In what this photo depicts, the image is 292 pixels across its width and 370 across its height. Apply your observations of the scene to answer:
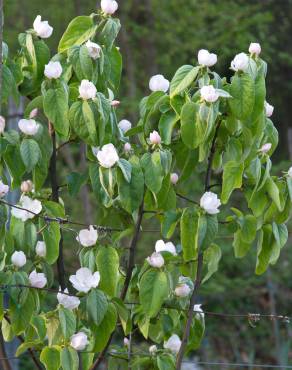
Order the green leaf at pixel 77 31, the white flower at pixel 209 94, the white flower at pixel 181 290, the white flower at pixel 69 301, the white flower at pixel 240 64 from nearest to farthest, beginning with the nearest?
the white flower at pixel 209 94 → the white flower at pixel 240 64 → the white flower at pixel 69 301 → the green leaf at pixel 77 31 → the white flower at pixel 181 290

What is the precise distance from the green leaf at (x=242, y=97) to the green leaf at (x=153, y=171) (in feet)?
0.89

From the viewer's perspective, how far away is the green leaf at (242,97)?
9.04ft

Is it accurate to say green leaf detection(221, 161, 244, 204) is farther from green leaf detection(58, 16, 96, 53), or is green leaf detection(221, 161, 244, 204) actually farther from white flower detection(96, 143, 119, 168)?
green leaf detection(58, 16, 96, 53)

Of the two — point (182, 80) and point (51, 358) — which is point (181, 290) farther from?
point (182, 80)

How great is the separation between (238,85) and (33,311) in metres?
0.96

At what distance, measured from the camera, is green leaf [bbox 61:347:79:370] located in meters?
2.86

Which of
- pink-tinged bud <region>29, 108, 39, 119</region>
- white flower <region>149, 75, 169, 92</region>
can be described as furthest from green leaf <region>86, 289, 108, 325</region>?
white flower <region>149, 75, 169, 92</region>

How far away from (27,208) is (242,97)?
769mm

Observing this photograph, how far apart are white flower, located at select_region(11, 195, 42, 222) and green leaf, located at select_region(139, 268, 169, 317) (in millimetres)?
400

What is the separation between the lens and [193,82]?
114 inches

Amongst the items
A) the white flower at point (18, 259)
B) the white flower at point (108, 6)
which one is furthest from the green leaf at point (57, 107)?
the white flower at point (18, 259)

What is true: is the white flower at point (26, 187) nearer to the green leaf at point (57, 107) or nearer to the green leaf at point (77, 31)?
the green leaf at point (57, 107)

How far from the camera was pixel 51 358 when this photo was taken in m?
2.92

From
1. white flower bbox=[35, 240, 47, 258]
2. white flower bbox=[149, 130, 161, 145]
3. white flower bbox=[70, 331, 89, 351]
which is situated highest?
white flower bbox=[149, 130, 161, 145]
